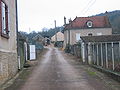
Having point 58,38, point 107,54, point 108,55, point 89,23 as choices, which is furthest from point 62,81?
point 58,38

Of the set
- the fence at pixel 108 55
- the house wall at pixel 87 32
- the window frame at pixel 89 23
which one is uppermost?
the window frame at pixel 89 23

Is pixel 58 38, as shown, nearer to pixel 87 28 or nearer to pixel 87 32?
pixel 87 28

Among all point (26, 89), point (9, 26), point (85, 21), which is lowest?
point (26, 89)

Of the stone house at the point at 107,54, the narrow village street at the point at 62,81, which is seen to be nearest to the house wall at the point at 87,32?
the stone house at the point at 107,54

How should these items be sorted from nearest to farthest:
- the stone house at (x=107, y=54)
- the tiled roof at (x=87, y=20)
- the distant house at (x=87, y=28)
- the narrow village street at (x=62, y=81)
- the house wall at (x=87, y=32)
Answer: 1. the narrow village street at (x=62, y=81)
2. the stone house at (x=107, y=54)
3. the house wall at (x=87, y=32)
4. the distant house at (x=87, y=28)
5. the tiled roof at (x=87, y=20)

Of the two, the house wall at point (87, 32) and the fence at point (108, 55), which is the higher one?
the house wall at point (87, 32)

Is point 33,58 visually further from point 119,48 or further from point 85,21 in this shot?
point 85,21

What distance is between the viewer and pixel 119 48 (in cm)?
1817

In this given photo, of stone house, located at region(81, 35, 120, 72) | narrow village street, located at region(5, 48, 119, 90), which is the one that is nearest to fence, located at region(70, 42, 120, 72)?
stone house, located at region(81, 35, 120, 72)

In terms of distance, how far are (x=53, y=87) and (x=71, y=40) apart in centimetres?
5684

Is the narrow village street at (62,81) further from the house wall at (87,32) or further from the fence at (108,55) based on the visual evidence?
the house wall at (87,32)

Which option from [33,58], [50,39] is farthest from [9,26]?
[50,39]

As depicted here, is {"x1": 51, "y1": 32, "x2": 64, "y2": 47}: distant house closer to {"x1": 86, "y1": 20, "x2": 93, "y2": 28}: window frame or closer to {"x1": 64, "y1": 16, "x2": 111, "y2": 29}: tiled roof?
{"x1": 64, "y1": 16, "x2": 111, "y2": 29}: tiled roof

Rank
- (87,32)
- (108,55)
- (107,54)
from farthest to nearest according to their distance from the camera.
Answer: (87,32)
(107,54)
(108,55)
